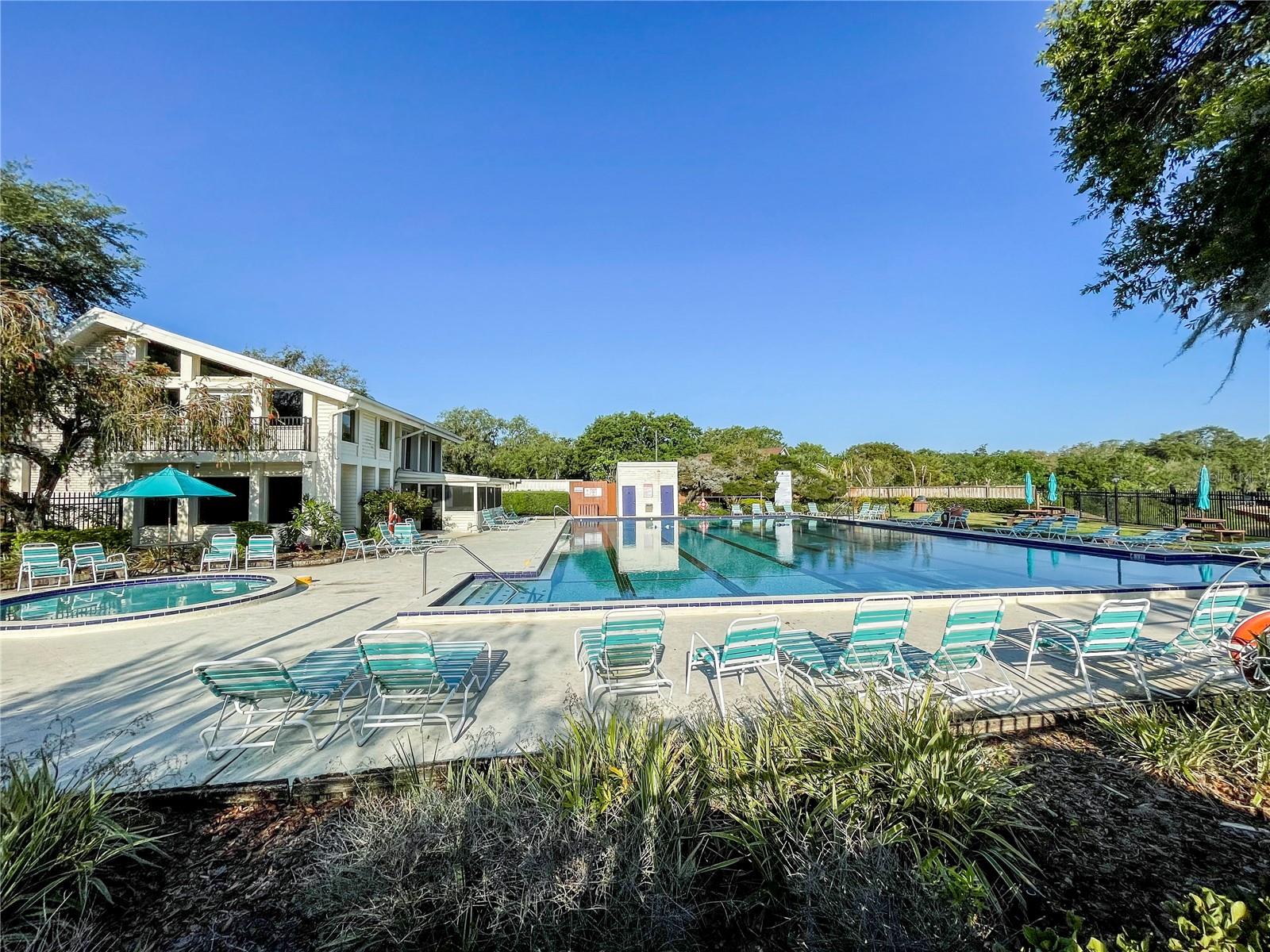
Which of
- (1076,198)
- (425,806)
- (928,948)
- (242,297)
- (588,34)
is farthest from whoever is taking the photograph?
(242,297)

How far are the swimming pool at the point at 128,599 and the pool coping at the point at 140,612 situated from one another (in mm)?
13

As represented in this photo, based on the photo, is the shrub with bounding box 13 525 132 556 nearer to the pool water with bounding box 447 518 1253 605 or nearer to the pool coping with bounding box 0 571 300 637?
the pool coping with bounding box 0 571 300 637

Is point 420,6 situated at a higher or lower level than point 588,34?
lower

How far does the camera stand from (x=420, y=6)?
1291 centimetres

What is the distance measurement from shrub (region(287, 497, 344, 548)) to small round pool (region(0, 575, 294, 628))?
4.04 metres

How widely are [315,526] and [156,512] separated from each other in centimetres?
645

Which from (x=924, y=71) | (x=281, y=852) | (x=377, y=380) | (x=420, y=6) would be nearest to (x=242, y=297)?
(x=377, y=380)

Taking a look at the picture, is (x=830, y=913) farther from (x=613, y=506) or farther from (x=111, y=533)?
(x=613, y=506)

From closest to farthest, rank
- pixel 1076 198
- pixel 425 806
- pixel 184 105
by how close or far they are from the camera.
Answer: pixel 425 806 → pixel 1076 198 → pixel 184 105

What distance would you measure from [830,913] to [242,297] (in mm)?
33180

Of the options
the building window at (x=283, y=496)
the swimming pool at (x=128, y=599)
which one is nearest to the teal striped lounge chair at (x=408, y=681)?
the swimming pool at (x=128, y=599)

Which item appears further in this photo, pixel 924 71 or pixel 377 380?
pixel 377 380

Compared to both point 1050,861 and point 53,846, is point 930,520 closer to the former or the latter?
point 1050,861

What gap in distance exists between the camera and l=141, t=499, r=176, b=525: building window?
17.5 meters
